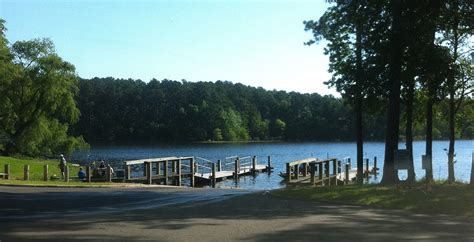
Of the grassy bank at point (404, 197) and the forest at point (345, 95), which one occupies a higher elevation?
the forest at point (345, 95)

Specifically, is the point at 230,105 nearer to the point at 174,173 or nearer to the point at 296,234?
the point at 174,173

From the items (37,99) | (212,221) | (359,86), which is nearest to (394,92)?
(359,86)

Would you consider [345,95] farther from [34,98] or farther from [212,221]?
[34,98]

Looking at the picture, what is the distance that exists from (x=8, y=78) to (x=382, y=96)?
135 ft

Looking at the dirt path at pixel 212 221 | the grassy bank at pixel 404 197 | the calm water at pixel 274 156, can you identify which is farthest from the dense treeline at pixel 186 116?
the dirt path at pixel 212 221

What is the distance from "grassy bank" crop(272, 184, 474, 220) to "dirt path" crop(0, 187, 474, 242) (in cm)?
107

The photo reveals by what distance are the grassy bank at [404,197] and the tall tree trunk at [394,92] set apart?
4016 millimetres

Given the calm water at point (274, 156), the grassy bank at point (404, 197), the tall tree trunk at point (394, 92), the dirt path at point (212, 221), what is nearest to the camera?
the dirt path at point (212, 221)

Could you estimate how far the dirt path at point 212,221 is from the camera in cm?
1020

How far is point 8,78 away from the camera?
174 feet

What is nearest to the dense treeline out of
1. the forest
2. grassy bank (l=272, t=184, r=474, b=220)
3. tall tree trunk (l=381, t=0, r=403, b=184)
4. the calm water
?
the forest

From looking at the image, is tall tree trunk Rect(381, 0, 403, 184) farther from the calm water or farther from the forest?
the calm water

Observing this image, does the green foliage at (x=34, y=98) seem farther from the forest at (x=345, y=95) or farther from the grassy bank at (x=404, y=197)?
the grassy bank at (x=404, y=197)

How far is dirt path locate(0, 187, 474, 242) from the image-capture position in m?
10.2
